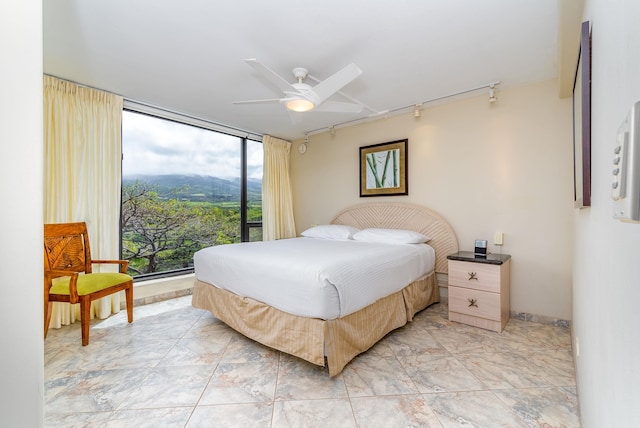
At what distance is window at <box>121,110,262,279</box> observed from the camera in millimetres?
3477

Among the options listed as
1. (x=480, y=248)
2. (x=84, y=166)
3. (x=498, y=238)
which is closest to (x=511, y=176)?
(x=498, y=238)

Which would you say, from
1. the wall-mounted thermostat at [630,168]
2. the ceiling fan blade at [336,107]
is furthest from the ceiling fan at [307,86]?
the wall-mounted thermostat at [630,168]

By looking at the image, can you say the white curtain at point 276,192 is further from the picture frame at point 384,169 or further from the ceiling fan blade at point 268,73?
the ceiling fan blade at point 268,73

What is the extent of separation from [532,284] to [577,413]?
1538mm

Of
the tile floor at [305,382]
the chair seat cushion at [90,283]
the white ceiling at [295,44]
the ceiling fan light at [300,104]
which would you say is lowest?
the tile floor at [305,382]

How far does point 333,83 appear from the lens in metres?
2.16

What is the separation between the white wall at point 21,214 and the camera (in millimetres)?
431

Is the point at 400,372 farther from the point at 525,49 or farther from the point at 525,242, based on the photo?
the point at 525,49

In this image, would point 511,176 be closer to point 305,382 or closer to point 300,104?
point 300,104

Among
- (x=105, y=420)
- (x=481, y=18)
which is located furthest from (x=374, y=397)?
(x=481, y=18)

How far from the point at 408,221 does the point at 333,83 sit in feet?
7.03

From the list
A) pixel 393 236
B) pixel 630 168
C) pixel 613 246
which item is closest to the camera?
pixel 630 168

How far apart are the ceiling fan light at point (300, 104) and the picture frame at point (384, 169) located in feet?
5.59

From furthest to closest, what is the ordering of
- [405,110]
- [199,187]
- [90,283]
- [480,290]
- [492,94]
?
[199,187] → [405,110] → [492,94] → [480,290] → [90,283]
